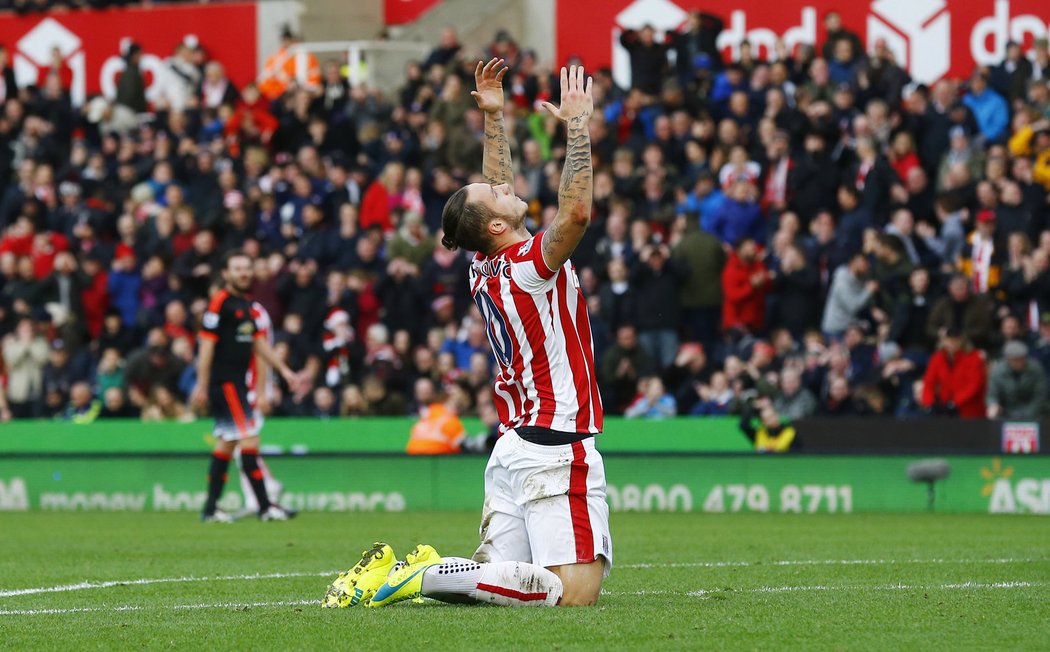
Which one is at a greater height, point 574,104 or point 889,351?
point 574,104

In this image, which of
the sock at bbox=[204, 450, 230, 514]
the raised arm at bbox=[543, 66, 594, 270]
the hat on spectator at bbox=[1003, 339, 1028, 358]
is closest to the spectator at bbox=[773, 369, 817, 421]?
the hat on spectator at bbox=[1003, 339, 1028, 358]

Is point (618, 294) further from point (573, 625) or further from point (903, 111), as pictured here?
point (573, 625)

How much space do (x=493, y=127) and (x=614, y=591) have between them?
2.42 m

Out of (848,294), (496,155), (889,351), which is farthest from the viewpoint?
(848,294)

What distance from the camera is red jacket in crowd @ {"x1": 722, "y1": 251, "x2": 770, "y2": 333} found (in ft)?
67.4

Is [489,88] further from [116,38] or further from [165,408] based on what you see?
[116,38]

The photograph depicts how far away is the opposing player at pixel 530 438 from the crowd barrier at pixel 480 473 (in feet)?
31.0

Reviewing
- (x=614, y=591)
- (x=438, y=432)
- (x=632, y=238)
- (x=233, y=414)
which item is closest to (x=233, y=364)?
(x=233, y=414)

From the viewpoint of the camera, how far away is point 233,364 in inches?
634

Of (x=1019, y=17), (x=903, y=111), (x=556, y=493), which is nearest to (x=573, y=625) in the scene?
(x=556, y=493)

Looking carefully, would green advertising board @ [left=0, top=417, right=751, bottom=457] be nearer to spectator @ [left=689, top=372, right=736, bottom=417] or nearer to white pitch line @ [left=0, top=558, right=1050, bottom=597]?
spectator @ [left=689, top=372, right=736, bottom=417]

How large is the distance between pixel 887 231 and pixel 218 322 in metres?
7.64

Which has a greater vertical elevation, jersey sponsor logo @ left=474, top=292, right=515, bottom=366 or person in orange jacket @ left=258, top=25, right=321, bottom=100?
person in orange jacket @ left=258, top=25, right=321, bottom=100

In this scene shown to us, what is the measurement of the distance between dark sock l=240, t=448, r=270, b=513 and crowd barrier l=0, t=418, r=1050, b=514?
111 inches
